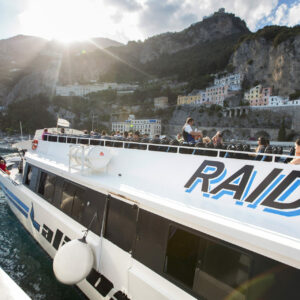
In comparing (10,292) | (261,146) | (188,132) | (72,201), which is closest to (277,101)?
(188,132)

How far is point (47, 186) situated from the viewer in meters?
4.88

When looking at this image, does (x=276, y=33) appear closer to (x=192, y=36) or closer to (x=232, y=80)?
(x=232, y=80)

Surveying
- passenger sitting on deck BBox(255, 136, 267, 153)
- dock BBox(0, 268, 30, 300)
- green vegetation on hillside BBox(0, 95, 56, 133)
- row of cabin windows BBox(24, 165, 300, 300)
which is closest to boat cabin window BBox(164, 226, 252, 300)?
row of cabin windows BBox(24, 165, 300, 300)

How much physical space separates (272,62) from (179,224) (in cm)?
8430

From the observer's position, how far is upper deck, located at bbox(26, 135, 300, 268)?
2018 mm

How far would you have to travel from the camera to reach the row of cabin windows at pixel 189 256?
5.92ft

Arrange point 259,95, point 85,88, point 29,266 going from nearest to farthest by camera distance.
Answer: point 29,266, point 259,95, point 85,88

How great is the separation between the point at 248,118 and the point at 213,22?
313 feet

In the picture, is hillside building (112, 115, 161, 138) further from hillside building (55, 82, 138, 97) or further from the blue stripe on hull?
the blue stripe on hull

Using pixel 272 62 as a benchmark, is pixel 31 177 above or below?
below

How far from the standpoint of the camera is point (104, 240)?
3.28m

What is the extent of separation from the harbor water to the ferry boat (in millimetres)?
829

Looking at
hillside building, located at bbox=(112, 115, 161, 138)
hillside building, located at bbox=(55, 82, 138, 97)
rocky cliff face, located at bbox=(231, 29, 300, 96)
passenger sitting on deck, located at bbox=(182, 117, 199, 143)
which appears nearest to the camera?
passenger sitting on deck, located at bbox=(182, 117, 199, 143)

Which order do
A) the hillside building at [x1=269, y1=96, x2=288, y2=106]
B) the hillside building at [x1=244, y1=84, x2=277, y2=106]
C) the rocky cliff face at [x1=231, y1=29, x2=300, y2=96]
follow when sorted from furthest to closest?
1. the hillside building at [x1=244, y1=84, x2=277, y2=106]
2. the hillside building at [x1=269, y1=96, x2=288, y2=106]
3. the rocky cliff face at [x1=231, y1=29, x2=300, y2=96]
